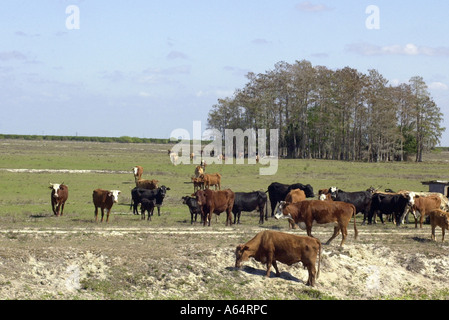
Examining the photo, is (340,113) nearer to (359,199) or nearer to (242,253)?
(359,199)

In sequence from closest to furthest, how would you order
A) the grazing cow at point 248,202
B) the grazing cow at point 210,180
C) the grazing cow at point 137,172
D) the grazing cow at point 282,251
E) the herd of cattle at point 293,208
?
the grazing cow at point 282,251
the herd of cattle at point 293,208
the grazing cow at point 248,202
the grazing cow at point 210,180
the grazing cow at point 137,172

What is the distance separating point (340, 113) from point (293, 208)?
226 feet

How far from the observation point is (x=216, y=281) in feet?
55.6

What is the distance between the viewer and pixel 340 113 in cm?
8781

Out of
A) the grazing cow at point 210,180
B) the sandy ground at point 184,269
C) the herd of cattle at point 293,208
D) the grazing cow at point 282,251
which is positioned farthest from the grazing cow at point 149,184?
the grazing cow at point 282,251

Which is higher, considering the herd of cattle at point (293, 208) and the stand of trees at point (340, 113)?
the stand of trees at point (340, 113)

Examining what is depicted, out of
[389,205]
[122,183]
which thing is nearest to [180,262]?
[389,205]

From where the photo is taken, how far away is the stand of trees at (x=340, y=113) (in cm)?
8350

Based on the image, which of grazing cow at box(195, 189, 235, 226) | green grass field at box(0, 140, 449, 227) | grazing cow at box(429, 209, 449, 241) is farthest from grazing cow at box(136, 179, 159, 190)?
grazing cow at box(429, 209, 449, 241)

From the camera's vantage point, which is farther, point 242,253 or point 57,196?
point 57,196

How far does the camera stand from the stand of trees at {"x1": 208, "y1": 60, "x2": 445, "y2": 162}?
274 ft

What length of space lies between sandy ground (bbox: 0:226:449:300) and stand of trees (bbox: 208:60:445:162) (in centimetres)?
6356

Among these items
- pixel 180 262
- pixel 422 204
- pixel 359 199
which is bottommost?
pixel 180 262

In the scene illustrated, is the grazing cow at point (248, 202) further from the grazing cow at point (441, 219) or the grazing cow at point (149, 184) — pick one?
the grazing cow at point (149, 184)
